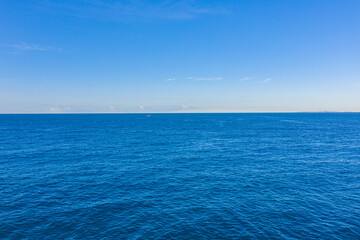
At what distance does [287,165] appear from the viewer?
51.9 m

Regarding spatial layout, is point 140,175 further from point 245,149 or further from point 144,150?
point 245,149

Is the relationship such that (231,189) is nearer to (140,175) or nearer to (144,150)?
(140,175)

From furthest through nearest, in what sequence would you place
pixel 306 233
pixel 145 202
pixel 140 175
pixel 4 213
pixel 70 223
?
pixel 140 175
pixel 145 202
pixel 4 213
pixel 70 223
pixel 306 233

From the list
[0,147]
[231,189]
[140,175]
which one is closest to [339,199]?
[231,189]

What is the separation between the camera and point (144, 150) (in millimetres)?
71312

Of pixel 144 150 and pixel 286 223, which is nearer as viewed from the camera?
pixel 286 223

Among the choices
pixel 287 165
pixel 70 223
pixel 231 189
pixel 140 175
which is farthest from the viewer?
pixel 287 165

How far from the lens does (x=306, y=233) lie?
24250 mm

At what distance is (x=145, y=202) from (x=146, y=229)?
697 cm

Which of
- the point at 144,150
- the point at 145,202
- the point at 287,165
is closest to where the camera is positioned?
the point at 145,202

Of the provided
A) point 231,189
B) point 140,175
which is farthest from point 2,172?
point 231,189

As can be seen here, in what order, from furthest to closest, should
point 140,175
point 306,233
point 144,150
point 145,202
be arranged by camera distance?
point 144,150 → point 140,175 → point 145,202 → point 306,233

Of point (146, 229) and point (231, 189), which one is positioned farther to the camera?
point (231, 189)

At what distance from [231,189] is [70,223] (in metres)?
26.7
